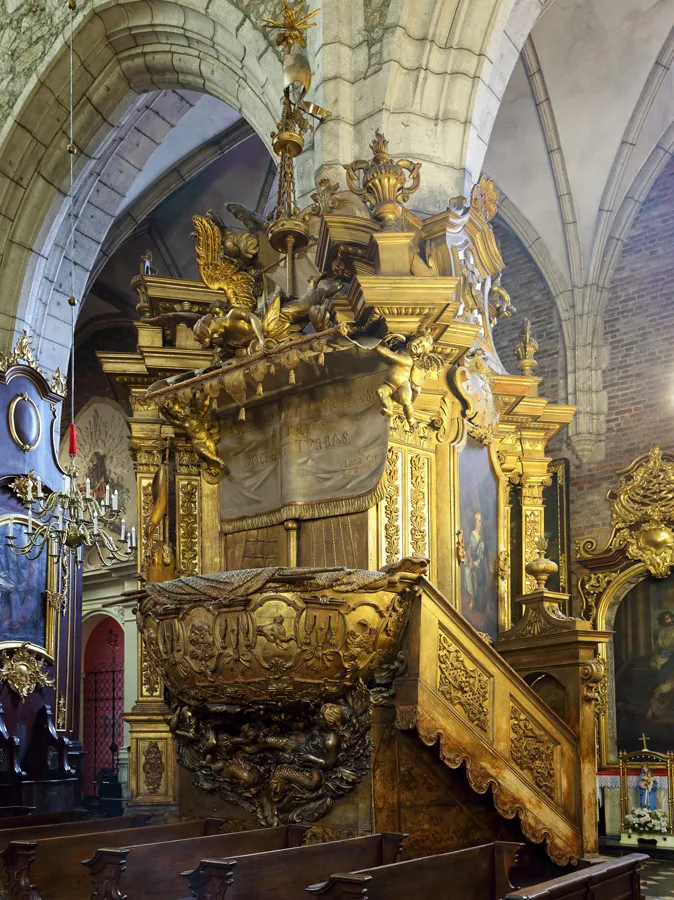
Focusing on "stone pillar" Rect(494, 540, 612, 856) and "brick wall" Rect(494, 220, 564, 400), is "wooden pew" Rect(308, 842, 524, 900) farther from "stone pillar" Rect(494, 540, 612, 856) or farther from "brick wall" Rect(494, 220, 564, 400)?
"brick wall" Rect(494, 220, 564, 400)

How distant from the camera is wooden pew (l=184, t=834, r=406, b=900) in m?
3.96

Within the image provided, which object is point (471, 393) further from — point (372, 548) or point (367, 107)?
point (367, 107)

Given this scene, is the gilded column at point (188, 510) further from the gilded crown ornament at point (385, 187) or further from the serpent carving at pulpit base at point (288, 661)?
the gilded crown ornament at point (385, 187)

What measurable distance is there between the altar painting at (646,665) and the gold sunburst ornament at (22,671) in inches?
231

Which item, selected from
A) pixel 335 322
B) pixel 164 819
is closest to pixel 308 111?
pixel 335 322

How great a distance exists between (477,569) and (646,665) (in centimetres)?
489

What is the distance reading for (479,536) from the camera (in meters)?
6.99

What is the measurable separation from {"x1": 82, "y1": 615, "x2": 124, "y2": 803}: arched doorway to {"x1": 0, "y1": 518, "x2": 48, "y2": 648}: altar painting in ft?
14.3

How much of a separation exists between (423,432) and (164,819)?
281 centimetres

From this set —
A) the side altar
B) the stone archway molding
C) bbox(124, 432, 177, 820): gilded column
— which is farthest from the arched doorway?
the side altar

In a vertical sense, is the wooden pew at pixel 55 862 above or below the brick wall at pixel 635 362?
below

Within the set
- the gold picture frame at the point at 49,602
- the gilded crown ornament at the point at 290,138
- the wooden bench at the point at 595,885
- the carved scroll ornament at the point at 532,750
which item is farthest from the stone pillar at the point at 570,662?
the gold picture frame at the point at 49,602

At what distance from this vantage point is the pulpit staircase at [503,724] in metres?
5.24

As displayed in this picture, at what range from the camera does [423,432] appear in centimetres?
646
